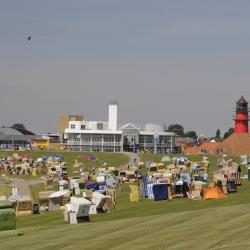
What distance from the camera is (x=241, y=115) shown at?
127375 millimetres

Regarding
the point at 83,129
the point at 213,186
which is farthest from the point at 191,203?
the point at 83,129

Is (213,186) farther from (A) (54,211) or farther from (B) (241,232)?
(B) (241,232)

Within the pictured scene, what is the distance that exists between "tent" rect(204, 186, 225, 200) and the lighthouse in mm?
90448

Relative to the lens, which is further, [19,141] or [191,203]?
[19,141]

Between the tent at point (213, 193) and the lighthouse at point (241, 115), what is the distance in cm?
9045

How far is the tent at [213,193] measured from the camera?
122 feet

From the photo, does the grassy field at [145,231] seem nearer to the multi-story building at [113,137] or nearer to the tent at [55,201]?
the tent at [55,201]

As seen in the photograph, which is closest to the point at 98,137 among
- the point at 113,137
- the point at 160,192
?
the point at 113,137

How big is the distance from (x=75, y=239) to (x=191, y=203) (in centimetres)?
1297

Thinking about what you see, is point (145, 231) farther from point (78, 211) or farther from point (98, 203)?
point (98, 203)

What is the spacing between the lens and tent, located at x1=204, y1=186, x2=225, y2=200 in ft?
122

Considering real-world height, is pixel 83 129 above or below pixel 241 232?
above

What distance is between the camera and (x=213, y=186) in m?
39.0

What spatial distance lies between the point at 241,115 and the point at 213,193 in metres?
91.8
